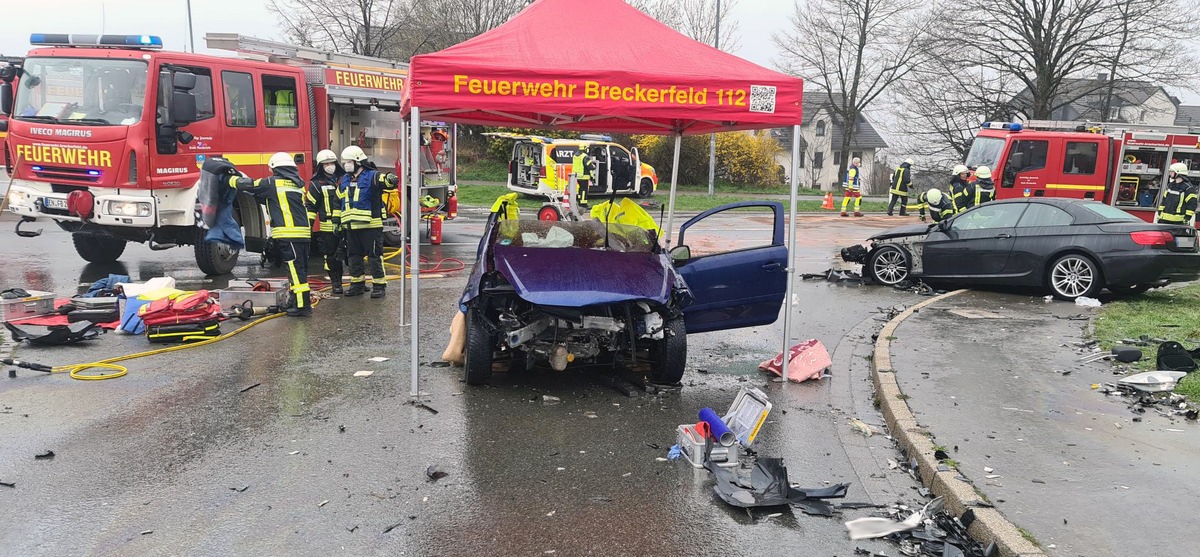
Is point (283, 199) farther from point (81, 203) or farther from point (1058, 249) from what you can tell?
point (1058, 249)

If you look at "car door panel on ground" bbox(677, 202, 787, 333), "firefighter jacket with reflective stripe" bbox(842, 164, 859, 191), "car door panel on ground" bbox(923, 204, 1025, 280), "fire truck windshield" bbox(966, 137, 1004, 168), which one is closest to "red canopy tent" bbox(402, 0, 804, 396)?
"car door panel on ground" bbox(677, 202, 787, 333)

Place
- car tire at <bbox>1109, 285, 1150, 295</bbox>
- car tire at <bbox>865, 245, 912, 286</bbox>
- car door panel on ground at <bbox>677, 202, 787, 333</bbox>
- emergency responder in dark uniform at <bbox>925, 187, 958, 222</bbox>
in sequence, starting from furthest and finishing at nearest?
emergency responder in dark uniform at <bbox>925, 187, 958, 222</bbox>, car tire at <bbox>865, 245, 912, 286</bbox>, car tire at <bbox>1109, 285, 1150, 295</bbox>, car door panel on ground at <bbox>677, 202, 787, 333</bbox>

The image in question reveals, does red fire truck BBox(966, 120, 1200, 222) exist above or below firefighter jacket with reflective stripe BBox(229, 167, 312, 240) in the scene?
above

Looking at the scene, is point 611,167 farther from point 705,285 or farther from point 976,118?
point 976,118

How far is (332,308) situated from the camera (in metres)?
9.99

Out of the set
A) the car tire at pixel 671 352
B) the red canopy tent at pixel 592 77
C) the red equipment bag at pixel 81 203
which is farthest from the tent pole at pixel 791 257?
the red equipment bag at pixel 81 203

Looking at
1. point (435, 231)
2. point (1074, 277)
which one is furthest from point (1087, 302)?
point (435, 231)

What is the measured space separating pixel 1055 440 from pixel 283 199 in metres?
7.65

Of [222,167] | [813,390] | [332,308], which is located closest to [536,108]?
[813,390]

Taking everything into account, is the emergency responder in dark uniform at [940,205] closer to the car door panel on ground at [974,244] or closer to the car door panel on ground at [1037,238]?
the car door panel on ground at [974,244]

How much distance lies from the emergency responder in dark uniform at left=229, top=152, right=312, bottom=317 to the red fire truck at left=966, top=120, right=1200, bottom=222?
1411 centimetres

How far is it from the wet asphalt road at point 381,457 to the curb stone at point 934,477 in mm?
164

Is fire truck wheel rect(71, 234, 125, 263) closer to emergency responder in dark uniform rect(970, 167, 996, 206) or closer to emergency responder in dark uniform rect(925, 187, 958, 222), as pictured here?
emergency responder in dark uniform rect(925, 187, 958, 222)

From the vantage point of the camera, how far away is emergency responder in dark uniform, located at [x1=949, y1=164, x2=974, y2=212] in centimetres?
1497
